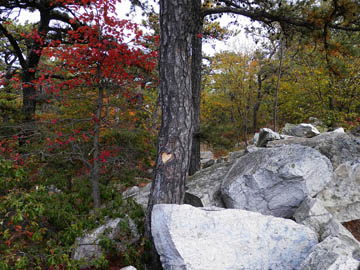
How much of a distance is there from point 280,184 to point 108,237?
9.05ft

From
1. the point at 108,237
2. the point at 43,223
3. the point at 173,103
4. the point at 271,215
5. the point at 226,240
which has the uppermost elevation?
the point at 173,103

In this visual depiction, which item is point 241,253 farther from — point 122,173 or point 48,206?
point 122,173

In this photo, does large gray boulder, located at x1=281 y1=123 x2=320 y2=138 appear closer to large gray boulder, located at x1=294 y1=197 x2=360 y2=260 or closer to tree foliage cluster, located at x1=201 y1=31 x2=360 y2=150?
tree foliage cluster, located at x1=201 y1=31 x2=360 y2=150

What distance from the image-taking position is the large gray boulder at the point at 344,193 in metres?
4.12

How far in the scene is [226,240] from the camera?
111 inches

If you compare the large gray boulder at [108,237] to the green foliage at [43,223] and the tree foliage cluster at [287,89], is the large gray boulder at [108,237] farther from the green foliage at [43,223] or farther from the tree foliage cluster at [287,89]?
the tree foliage cluster at [287,89]

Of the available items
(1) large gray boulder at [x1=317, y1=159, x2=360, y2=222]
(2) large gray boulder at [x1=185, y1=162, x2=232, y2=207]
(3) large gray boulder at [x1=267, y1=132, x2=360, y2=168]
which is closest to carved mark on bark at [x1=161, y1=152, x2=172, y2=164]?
(2) large gray boulder at [x1=185, y1=162, x2=232, y2=207]

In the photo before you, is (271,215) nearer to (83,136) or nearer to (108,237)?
(108,237)

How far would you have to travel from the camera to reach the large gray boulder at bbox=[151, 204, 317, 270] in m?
2.69

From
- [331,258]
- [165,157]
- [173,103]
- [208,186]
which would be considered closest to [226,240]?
[331,258]

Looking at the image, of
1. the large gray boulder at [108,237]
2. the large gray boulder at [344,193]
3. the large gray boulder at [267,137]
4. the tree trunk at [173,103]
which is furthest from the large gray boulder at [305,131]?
the large gray boulder at [108,237]

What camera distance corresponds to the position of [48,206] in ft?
12.3

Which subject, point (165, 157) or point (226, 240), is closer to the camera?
point (226, 240)

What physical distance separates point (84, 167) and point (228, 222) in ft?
12.4
